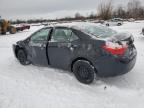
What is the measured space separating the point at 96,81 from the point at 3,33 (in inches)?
746

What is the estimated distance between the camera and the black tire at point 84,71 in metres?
4.94

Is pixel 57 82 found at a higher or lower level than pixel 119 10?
lower

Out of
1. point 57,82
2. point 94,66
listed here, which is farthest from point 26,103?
point 94,66

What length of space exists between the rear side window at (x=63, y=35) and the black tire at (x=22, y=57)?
160 cm

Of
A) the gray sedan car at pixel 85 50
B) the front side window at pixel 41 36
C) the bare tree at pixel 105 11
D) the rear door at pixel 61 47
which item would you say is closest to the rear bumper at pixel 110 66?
the gray sedan car at pixel 85 50

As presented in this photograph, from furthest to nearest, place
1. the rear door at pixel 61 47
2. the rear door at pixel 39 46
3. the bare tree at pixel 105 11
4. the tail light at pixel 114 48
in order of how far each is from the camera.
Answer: the bare tree at pixel 105 11, the rear door at pixel 39 46, the rear door at pixel 61 47, the tail light at pixel 114 48

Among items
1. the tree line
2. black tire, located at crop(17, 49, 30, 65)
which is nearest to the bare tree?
the tree line

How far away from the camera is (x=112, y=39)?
15.7 ft

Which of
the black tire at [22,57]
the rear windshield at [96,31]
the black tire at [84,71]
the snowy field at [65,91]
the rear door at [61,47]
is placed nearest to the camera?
the snowy field at [65,91]

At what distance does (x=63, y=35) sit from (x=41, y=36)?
2.95ft

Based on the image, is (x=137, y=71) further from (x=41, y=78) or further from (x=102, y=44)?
(x=41, y=78)

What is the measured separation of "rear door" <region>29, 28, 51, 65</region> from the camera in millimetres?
5902

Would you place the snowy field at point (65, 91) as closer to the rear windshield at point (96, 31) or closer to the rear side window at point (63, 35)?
the rear side window at point (63, 35)

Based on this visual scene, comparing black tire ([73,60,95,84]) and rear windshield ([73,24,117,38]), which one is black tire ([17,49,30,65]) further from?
rear windshield ([73,24,117,38])
